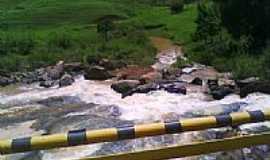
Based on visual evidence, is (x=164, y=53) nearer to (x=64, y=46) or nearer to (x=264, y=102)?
(x=64, y=46)

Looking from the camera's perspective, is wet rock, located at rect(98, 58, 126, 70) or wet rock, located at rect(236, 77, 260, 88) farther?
→ wet rock, located at rect(98, 58, 126, 70)

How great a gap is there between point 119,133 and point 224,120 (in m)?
0.74

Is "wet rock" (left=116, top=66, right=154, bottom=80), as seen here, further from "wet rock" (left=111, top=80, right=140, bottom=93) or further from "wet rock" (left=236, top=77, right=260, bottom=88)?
"wet rock" (left=236, top=77, right=260, bottom=88)

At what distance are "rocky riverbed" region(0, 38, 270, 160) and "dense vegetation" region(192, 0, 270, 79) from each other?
979 mm

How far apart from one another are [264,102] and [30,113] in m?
7.59

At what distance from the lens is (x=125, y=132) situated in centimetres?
412

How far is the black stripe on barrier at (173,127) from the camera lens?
419cm

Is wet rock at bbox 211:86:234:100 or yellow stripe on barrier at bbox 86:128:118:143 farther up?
yellow stripe on barrier at bbox 86:128:118:143

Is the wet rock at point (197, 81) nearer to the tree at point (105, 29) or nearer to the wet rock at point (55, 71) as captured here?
the wet rock at point (55, 71)

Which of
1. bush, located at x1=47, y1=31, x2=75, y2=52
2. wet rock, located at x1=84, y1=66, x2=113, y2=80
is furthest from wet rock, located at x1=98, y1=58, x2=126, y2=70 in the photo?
bush, located at x1=47, y1=31, x2=75, y2=52

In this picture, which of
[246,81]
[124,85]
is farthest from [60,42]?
[246,81]

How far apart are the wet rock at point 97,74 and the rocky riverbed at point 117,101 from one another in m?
0.05

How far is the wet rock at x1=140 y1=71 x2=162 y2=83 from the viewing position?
24.4 metres

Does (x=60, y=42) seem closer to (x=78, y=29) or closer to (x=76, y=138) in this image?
(x=78, y=29)
